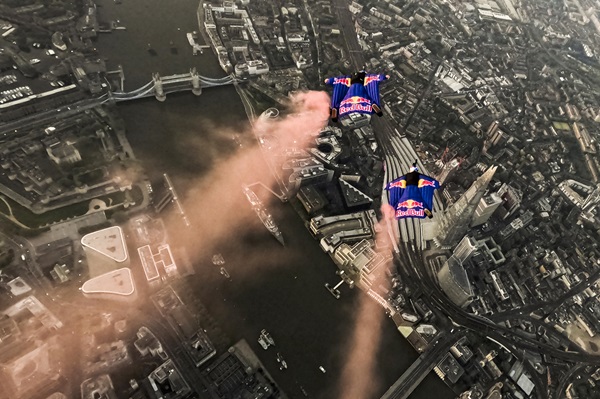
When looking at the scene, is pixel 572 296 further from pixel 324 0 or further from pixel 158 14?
pixel 158 14

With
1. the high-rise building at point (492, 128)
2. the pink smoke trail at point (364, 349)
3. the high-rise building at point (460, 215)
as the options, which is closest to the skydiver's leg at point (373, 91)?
the high-rise building at point (460, 215)

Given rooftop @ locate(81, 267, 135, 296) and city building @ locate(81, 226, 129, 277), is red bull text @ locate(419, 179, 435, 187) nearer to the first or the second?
rooftop @ locate(81, 267, 135, 296)

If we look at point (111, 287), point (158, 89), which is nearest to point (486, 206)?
point (111, 287)

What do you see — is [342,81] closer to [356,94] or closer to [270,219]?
[356,94]

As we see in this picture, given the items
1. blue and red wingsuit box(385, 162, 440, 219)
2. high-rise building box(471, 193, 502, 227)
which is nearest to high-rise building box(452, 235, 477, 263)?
high-rise building box(471, 193, 502, 227)

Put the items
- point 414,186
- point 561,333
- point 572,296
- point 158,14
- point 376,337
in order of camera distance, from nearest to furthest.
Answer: point 414,186 → point 376,337 → point 561,333 → point 572,296 → point 158,14

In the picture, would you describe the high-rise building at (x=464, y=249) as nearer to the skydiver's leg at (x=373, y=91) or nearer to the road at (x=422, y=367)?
the road at (x=422, y=367)

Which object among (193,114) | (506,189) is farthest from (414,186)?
(193,114)
